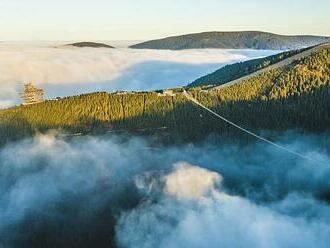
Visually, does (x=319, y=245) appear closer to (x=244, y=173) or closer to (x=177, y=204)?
(x=177, y=204)

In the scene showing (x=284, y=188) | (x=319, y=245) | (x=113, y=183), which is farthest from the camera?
(x=113, y=183)

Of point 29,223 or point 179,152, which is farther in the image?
point 179,152

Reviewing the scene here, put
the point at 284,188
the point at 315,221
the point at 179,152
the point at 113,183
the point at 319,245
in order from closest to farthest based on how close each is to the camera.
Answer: the point at 319,245 → the point at 315,221 → the point at 284,188 → the point at 113,183 → the point at 179,152

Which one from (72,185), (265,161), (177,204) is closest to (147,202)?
(177,204)

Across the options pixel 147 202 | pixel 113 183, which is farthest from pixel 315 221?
pixel 113 183

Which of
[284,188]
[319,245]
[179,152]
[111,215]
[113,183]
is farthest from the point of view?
[179,152]

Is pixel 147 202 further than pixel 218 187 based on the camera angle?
No

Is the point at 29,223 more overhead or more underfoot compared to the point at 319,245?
more underfoot

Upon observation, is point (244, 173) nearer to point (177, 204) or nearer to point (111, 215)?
point (177, 204)

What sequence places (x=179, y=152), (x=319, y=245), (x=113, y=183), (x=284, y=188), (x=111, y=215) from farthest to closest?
(x=179, y=152), (x=113, y=183), (x=284, y=188), (x=111, y=215), (x=319, y=245)
